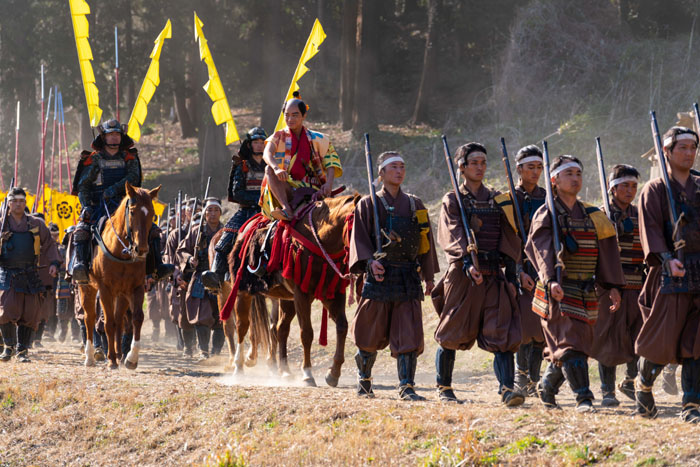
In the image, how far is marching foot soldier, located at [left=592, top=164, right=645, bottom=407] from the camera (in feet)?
29.5

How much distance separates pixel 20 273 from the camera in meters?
13.6

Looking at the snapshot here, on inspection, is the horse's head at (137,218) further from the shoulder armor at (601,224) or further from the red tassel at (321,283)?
the shoulder armor at (601,224)

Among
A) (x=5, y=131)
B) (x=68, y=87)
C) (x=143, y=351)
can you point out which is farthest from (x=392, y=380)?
(x=5, y=131)

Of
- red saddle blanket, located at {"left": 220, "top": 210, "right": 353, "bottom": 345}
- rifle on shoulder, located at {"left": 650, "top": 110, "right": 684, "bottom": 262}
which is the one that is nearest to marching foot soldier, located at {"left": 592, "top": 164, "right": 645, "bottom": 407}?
rifle on shoulder, located at {"left": 650, "top": 110, "right": 684, "bottom": 262}

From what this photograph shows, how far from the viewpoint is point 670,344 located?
272 inches

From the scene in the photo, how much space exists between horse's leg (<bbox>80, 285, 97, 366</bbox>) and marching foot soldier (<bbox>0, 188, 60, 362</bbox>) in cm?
112

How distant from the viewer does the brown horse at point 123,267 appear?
11.5m

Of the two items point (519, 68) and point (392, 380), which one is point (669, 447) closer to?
point (392, 380)

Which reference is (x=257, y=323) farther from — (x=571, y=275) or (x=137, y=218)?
(x=571, y=275)

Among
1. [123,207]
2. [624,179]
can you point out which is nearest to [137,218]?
[123,207]

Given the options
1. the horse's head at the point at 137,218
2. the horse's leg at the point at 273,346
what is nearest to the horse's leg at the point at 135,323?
the horse's head at the point at 137,218

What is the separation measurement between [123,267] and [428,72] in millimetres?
19255

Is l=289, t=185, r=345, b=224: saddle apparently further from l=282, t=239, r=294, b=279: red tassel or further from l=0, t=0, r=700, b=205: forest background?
l=0, t=0, r=700, b=205: forest background

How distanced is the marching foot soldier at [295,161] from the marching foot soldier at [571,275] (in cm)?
331
